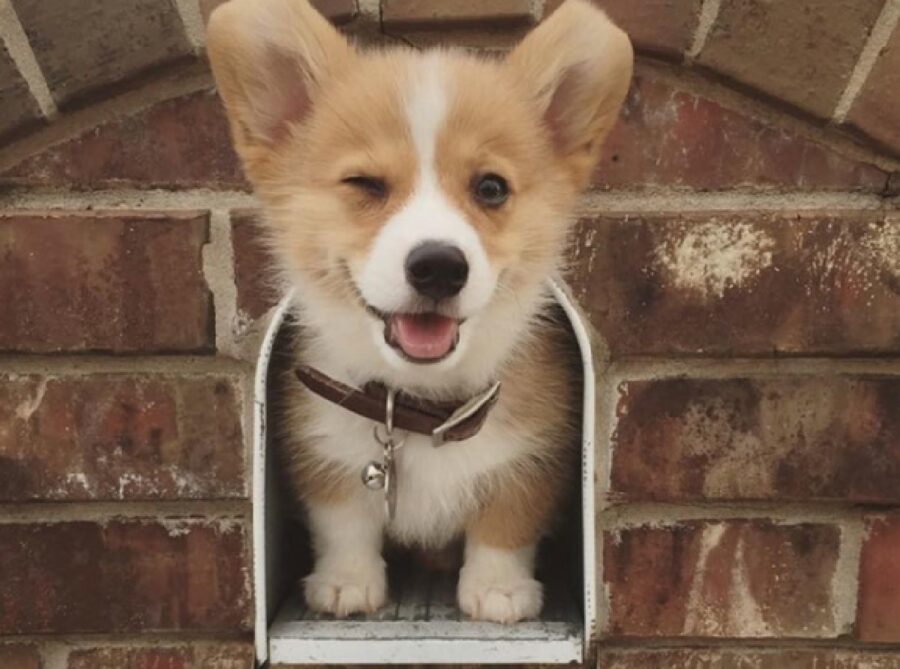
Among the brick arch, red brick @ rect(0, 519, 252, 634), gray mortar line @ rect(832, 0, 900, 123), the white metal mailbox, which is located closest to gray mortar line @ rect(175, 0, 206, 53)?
the brick arch

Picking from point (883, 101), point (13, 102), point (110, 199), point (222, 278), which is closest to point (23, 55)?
point (13, 102)

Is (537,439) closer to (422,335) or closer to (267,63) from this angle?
(422,335)

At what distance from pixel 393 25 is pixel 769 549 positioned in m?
0.68

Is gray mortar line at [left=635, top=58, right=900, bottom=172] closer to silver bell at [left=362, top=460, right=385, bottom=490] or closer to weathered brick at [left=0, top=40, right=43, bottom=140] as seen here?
silver bell at [left=362, top=460, right=385, bottom=490]

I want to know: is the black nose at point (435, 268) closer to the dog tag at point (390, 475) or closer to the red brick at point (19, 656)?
the dog tag at point (390, 475)

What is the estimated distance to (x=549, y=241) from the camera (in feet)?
3.56

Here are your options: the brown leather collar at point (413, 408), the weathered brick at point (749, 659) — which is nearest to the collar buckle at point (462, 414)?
the brown leather collar at point (413, 408)

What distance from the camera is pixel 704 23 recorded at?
3.15 ft

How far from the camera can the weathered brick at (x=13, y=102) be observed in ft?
3.11

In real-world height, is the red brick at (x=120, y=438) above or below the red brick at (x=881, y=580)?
above

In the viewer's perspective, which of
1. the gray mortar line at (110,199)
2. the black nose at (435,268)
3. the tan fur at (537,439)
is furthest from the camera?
the tan fur at (537,439)

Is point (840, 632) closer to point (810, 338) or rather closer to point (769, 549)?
point (769, 549)

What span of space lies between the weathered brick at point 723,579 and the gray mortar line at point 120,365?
45 centimetres

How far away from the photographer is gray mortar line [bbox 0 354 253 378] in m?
1.03
